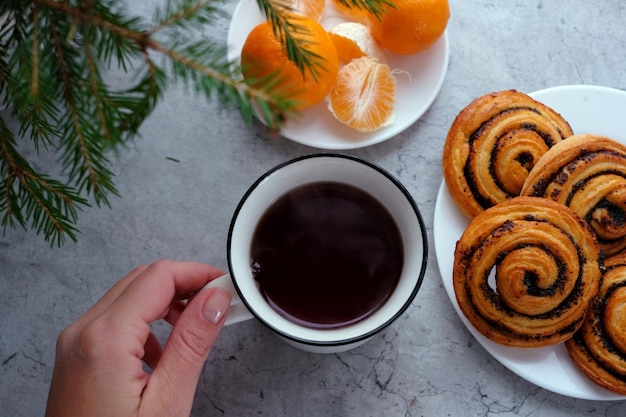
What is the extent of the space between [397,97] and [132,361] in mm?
731

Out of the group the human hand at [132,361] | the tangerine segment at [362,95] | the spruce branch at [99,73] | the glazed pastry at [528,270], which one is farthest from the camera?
the tangerine segment at [362,95]

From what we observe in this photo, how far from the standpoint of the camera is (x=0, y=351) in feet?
4.17

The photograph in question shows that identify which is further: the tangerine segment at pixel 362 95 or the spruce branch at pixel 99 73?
the tangerine segment at pixel 362 95

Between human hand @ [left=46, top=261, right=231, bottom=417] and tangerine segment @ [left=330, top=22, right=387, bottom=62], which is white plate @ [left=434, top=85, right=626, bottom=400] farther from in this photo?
human hand @ [left=46, top=261, right=231, bottom=417]

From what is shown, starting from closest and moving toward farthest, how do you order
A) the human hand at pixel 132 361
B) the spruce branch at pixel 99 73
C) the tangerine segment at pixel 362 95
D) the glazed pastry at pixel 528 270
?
the spruce branch at pixel 99 73
the human hand at pixel 132 361
the glazed pastry at pixel 528 270
the tangerine segment at pixel 362 95

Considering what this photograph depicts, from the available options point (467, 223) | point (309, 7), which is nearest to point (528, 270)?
point (467, 223)

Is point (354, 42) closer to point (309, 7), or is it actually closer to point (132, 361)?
point (309, 7)

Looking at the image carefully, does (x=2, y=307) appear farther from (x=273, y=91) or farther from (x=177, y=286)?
(x=273, y=91)

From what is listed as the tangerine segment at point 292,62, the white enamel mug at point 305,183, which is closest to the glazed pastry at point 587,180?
the white enamel mug at point 305,183

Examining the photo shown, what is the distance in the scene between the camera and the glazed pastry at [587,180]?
3.68 ft

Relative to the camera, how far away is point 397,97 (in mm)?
1271

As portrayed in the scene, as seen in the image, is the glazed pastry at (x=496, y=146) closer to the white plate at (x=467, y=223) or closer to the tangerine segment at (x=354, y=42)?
the white plate at (x=467, y=223)

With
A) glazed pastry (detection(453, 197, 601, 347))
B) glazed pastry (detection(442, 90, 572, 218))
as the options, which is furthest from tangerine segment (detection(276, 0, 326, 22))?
glazed pastry (detection(453, 197, 601, 347))

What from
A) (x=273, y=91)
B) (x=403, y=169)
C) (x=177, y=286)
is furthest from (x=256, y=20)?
(x=273, y=91)
